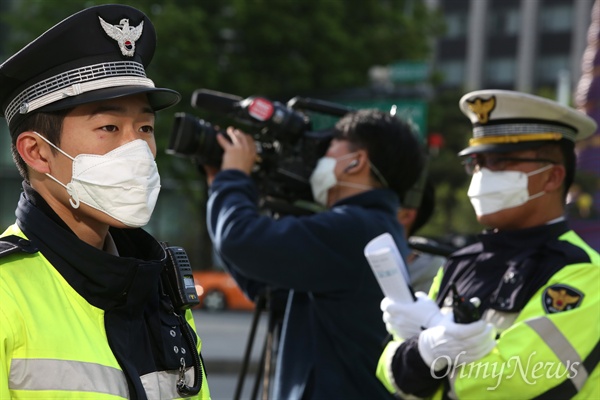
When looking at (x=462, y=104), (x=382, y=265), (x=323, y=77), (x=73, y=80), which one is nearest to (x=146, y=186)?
(x=73, y=80)

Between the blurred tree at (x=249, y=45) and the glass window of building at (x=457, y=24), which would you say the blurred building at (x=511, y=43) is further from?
the blurred tree at (x=249, y=45)

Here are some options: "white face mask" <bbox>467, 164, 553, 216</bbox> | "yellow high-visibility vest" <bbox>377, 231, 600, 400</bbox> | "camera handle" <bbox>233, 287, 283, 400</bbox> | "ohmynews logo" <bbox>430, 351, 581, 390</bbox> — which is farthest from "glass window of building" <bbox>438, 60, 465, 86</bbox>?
"ohmynews logo" <bbox>430, 351, 581, 390</bbox>

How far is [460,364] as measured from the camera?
10.2 ft

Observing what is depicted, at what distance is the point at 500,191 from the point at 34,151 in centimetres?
179

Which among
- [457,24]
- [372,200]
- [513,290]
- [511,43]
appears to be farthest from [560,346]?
[457,24]

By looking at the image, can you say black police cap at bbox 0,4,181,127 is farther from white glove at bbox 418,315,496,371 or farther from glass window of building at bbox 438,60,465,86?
glass window of building at bbox 438,60,465,86

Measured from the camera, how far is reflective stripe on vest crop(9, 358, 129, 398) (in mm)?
1948

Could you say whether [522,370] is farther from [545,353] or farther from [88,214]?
[88,214]

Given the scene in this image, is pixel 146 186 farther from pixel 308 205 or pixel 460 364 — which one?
pixel 308 205

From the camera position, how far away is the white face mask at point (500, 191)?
3.42 metres

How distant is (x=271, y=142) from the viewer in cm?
397

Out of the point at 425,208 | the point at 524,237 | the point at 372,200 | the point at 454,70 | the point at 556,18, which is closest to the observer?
the point at 524,237

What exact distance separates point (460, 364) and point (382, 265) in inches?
16.2

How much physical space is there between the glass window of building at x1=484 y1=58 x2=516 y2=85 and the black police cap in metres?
56.1
